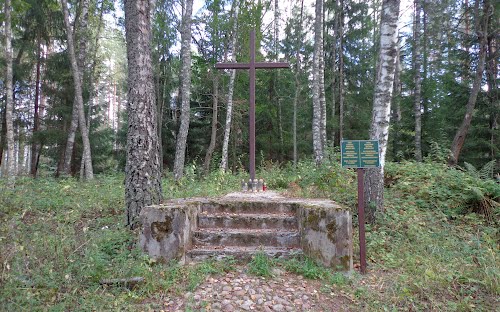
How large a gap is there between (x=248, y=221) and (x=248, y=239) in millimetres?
375

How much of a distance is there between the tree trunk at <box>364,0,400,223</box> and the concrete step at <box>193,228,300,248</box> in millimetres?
2070

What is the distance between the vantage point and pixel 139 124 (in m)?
4.85

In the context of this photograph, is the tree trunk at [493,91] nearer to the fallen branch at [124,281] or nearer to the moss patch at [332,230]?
the moss patch at [332,230]

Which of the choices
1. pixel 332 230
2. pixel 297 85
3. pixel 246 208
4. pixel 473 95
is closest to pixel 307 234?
pixel 332 230

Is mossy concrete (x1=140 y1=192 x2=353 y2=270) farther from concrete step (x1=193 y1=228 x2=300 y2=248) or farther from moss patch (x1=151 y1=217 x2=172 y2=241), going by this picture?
concrete step (x1=193 y1=228 x2=300 y2=248)

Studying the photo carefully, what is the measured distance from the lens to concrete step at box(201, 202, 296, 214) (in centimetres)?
510

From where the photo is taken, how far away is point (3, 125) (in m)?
14.5

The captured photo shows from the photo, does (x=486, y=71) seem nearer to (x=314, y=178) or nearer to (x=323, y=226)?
(x=314, y=178)

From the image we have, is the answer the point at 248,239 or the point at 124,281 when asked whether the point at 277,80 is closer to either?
the point at 248,239

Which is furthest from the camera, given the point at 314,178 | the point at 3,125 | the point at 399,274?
the point at 3,125

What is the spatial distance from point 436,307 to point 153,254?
3.53 metres

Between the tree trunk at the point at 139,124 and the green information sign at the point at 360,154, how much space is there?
10.4 feet

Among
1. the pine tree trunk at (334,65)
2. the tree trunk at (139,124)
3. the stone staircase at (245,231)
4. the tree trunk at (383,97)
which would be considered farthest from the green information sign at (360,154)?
the pine tree trunk at (334,65)

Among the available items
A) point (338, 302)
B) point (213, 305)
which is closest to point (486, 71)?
point (338, 302)
